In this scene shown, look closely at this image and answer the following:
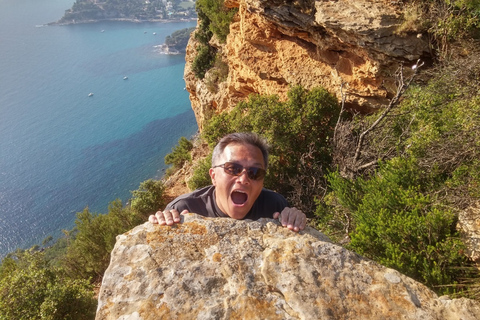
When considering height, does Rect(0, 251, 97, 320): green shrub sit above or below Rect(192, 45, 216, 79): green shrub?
below

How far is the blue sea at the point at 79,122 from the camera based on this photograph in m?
39.9

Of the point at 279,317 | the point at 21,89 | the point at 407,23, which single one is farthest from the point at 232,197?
the point at 21,89

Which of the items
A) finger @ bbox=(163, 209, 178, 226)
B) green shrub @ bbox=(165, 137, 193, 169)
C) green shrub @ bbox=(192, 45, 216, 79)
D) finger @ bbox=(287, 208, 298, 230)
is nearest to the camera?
finger @ bbox=(163, 209, 178, 226)

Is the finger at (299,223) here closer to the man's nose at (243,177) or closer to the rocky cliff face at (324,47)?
the man's nose at (243,177)

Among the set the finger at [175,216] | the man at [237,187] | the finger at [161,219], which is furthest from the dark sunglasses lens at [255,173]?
the finger at [161,219]

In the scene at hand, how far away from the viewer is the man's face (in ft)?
8.05

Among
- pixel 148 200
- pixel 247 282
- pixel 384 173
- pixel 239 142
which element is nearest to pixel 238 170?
pixel 239 142

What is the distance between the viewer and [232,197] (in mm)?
2600

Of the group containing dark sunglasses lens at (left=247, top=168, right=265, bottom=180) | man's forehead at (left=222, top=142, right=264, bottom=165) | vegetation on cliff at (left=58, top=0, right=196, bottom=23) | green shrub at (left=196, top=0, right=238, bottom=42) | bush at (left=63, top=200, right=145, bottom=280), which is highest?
vegetation on cliff at (left=58, top=0, right=196, bottom=23)

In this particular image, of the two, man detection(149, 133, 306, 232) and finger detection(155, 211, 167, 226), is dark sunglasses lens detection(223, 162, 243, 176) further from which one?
finger detection(155, 211, 167, 226)

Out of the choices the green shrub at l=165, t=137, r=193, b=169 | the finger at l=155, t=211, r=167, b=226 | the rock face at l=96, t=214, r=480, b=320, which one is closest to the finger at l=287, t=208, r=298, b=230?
the rock face at l=96, t=214, r=480, b=320

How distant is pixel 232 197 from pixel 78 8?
153 meters

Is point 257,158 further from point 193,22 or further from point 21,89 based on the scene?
point 193,22

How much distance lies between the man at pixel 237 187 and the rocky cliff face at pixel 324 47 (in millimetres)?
7851
